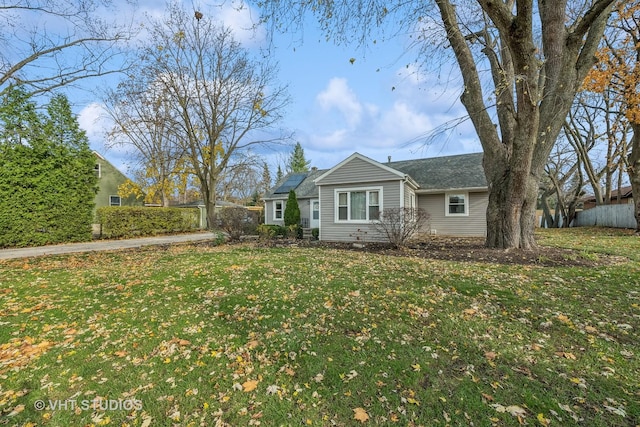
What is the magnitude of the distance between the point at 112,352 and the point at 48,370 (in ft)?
1.64

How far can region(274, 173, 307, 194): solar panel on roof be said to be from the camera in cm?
2014

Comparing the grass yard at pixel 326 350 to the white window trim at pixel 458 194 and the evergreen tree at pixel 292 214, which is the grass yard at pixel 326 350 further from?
the evergreen tree at pixel 292 214

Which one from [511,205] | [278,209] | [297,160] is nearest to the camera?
[511,205]

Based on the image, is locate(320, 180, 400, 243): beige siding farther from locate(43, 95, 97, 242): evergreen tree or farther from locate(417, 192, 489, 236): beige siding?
locate(43, 95, 97, 242): evergreen tree

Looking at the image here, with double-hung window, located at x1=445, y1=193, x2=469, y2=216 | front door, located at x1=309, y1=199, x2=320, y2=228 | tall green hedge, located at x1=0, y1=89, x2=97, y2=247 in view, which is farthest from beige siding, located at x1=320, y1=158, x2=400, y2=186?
tall green hedge, located at x1=0, y1=89, x2=97, y2=247

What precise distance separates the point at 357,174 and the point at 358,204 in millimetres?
1269

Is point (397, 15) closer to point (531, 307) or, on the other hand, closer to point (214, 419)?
point (531, 307)

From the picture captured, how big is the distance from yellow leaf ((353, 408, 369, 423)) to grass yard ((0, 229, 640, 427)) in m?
0.01

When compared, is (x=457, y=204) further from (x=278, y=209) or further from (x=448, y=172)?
(x=278, y=209)

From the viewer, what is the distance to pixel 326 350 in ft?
9.98

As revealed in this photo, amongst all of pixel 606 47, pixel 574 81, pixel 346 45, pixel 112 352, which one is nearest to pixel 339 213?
pixel 346 45

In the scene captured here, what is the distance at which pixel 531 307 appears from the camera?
389cm

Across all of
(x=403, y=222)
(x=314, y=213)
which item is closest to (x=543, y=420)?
(x=403, y=222)

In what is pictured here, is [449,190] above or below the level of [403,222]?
above
